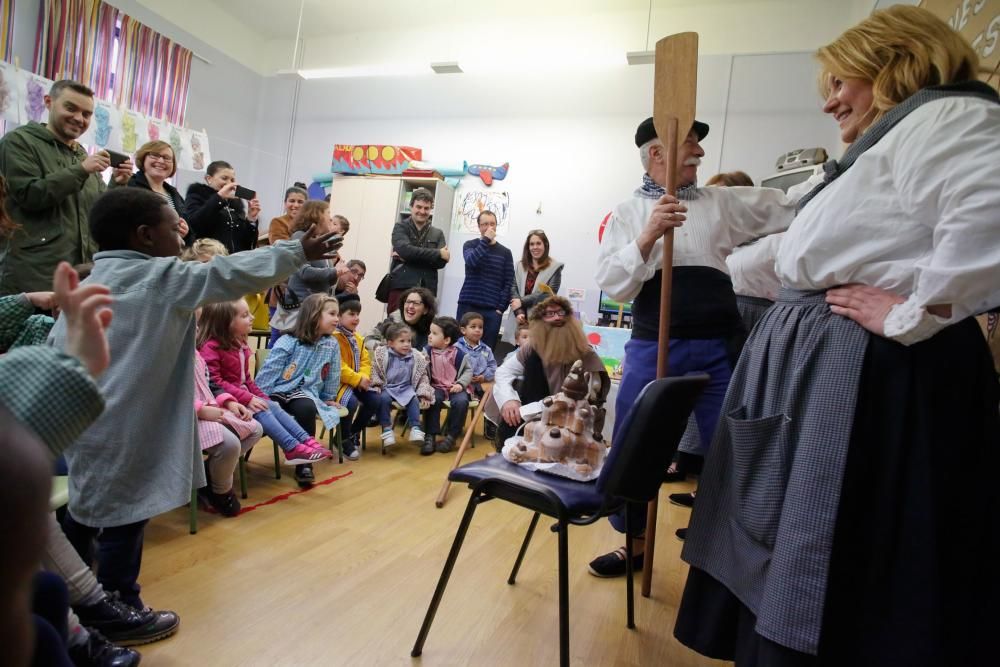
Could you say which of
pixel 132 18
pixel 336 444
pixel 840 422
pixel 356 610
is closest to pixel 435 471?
pixel 336 444

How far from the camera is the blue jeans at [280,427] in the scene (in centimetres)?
258

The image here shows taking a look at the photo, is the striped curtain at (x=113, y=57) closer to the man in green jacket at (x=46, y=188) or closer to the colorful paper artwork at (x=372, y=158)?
the colorful paper artwork at (x=372, y=158)

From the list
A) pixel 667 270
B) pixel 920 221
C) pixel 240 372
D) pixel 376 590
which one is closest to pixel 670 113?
pixel 667 270

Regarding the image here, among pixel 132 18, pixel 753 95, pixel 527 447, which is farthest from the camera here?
pixel 132 18

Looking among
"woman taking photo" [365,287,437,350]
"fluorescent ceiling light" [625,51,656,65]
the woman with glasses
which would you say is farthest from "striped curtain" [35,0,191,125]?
"fluorescent ceiling light" [625,51,656,65]

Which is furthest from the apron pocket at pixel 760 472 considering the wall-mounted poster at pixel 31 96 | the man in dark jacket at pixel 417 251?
the wall-mounted poster at pixel 31 96

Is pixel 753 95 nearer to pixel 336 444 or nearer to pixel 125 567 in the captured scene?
pixel 336 444

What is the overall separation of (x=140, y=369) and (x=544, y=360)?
147cm

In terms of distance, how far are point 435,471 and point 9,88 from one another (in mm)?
4024

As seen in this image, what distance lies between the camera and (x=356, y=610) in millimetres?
1611

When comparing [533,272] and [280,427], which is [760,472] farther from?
[533,272]

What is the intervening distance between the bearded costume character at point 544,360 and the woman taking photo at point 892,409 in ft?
4.08

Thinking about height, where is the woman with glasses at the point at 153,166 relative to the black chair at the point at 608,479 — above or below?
above

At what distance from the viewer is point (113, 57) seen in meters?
5.48
